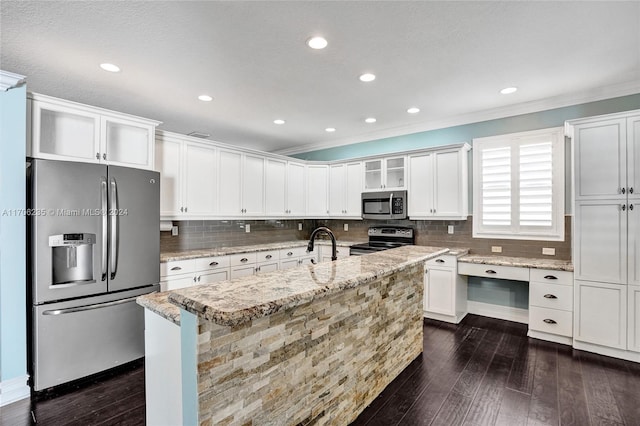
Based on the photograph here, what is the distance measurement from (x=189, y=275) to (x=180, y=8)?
2615mm

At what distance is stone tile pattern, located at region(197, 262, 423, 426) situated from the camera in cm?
119

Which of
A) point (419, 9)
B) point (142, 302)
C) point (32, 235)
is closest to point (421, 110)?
point (419, 9)

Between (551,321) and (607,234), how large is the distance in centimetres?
106

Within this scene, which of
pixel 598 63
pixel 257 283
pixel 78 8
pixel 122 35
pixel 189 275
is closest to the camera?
pixel 257 283

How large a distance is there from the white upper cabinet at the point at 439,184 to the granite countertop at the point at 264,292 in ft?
8.27

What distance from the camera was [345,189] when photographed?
5.23 meters

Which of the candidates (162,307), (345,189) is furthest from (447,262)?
(162,307)

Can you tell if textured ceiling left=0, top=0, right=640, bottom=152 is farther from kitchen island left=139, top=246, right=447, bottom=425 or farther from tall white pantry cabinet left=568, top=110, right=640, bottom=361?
kitchen island left=139, top=246, right=447, bottom=425

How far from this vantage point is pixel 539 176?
372 cm

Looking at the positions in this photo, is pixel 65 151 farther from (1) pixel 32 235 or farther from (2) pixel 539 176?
(2) pixel 539 176

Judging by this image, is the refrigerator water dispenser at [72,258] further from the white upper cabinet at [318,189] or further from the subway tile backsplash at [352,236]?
the white upper cabinet at [318,189]

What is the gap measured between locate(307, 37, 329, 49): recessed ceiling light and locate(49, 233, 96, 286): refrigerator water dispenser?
2409 mm

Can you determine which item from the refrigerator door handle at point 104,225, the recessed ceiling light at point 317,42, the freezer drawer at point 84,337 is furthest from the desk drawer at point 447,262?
the refrigerator door handle at point 104,225

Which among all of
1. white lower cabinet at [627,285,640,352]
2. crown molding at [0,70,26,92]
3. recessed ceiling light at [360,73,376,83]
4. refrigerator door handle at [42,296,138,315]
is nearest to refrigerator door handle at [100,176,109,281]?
refrigerator door handle at [42,296,138,315]
